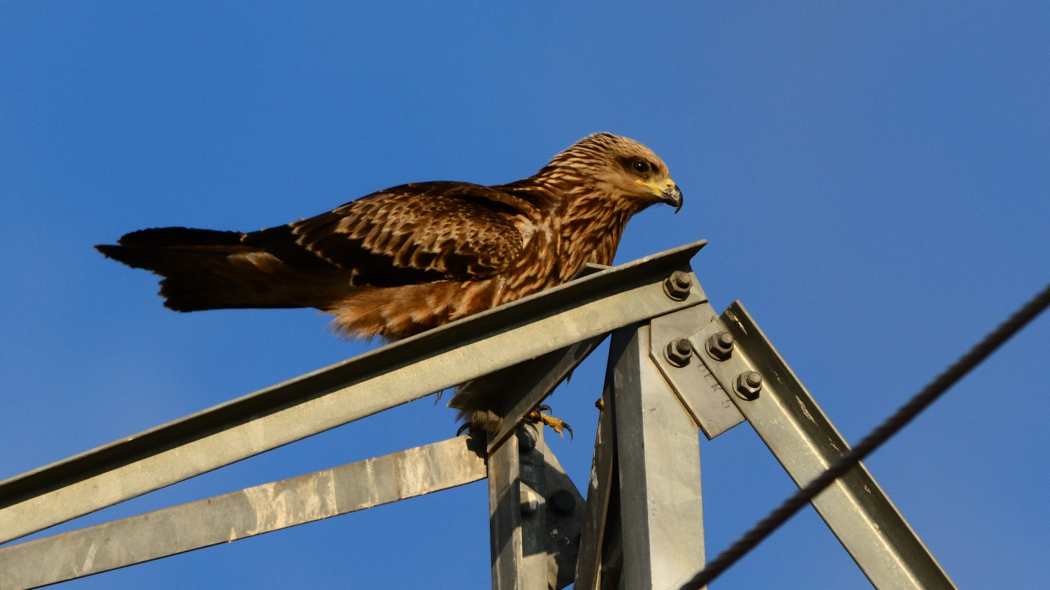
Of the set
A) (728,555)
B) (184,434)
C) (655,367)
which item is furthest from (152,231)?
(728,555)

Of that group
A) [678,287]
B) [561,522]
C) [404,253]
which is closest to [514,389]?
[561,522]

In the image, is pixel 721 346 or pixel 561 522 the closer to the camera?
pixel 721 346

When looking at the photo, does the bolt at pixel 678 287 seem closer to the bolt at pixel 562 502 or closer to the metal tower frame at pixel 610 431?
the metal tower frame at pixel 610 431

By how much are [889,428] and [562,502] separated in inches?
107

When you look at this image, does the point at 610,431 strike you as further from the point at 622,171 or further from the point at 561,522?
the point at 622,171

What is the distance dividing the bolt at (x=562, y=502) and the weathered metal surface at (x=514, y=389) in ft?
1.16

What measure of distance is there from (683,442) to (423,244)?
10.7 feet

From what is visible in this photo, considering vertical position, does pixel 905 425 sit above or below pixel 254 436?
below

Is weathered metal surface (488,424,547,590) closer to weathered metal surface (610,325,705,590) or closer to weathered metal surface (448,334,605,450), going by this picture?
weathered metal surface (448,334,605,450)

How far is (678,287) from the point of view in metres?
3.82

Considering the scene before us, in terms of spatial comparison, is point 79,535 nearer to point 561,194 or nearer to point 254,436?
point 254,436

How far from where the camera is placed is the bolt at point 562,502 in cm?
491

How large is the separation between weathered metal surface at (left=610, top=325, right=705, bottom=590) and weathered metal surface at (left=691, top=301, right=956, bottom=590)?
8.8 inches

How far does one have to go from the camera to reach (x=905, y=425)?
2303 millimetres
